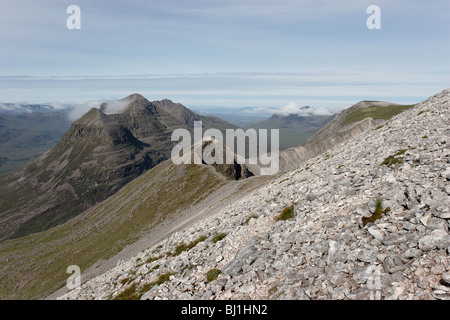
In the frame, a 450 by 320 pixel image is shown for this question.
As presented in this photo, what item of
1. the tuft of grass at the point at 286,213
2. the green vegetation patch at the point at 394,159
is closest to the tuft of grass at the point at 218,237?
the tuft of grass at the point at 286,213

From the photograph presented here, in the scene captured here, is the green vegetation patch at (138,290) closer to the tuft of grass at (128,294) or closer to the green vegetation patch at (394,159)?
the tuft of grass at (128,294)

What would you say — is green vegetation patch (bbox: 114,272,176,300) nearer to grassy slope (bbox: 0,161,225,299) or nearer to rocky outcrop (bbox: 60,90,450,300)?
rocky outcrop (bbox: 60,90,450,300)

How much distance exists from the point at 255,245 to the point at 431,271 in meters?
11.6

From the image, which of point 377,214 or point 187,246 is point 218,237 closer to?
point 187,246

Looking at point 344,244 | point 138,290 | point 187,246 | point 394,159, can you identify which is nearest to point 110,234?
point 187,246

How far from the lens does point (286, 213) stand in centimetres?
2459

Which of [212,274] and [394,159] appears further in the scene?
[394,159]

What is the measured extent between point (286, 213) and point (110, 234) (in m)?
116

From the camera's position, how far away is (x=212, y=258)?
2294cm

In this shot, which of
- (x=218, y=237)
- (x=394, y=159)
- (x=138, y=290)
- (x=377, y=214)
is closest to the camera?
(x=377, y=214)

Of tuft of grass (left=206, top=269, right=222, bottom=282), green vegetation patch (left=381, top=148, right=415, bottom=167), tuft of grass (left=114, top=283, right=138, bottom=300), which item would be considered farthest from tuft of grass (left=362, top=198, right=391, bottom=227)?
tuft of grass (left=114, top=283, right=138, bottom=300)
